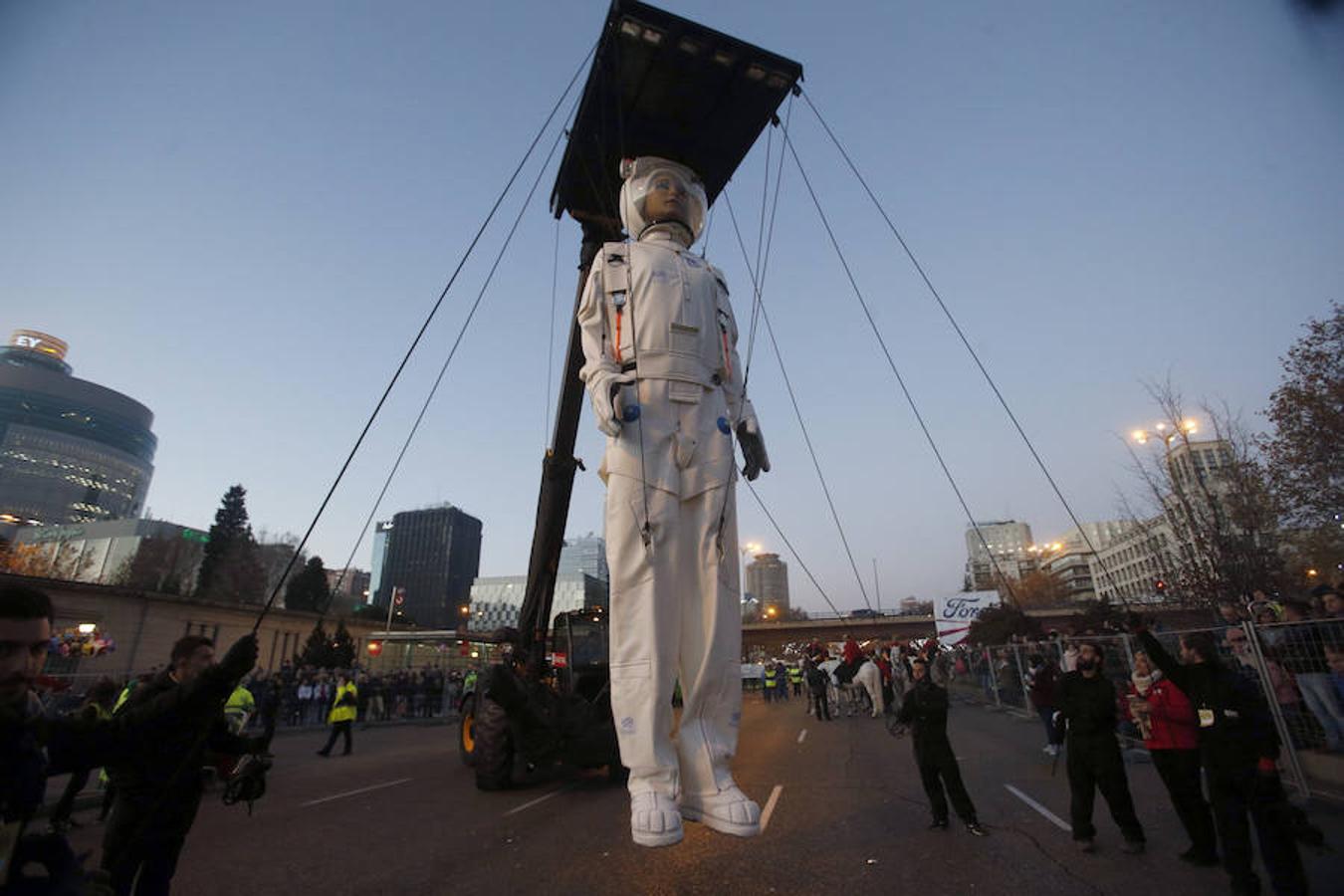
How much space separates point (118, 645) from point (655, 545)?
3419cm

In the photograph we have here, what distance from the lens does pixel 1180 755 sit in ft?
16.5

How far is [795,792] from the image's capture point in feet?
24.4

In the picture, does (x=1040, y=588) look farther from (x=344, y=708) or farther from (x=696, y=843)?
(x=696, y=843)

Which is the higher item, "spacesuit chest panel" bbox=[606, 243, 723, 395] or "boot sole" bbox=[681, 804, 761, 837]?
"spacesuit chest panel" bbox=[606, 243, 723, 395]

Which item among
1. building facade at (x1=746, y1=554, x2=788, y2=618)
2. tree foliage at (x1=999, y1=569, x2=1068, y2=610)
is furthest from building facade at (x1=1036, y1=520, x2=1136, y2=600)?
building facade at (x1=746, y1=554, x2=788, y2=618)

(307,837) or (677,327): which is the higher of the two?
(677,327)

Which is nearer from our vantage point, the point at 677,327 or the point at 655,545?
the point at 655,545

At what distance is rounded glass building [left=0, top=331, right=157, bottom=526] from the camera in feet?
327

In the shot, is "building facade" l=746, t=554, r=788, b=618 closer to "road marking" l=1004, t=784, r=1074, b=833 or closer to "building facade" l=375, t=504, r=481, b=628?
"building facade" l=375, t=504, r=481, b=628

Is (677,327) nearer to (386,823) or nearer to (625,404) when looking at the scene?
(625,404)

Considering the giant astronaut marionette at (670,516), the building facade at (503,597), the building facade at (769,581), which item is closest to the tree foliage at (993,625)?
the giant astronaut marionette at (670,516)

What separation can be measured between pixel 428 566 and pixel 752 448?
106m

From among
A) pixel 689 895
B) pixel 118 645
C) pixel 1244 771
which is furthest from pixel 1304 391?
pixel 118 645

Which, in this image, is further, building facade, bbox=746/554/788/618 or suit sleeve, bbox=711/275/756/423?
building facade, bbox=746/554/788/618
